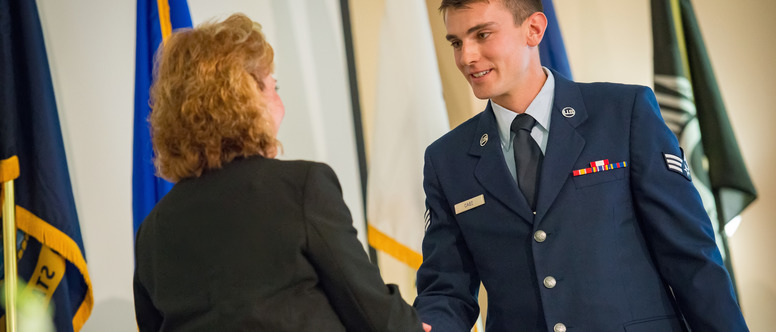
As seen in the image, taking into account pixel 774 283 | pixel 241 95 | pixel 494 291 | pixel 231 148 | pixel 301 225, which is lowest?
pixel 774 283

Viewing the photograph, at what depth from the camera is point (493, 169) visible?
1905 millimetres

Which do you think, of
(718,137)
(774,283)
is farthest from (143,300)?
(774,283)

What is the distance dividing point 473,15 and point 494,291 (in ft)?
2.58

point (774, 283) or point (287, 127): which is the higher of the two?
point (287, 127)

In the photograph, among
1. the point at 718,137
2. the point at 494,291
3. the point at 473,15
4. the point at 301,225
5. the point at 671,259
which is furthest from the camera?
the point at 718,137

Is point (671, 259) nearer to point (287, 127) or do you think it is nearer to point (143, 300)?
point (143, 300)

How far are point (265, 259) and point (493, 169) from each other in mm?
805

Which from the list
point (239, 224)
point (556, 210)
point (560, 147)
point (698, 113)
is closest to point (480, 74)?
point (560, 147)

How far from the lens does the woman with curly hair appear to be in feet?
4.28

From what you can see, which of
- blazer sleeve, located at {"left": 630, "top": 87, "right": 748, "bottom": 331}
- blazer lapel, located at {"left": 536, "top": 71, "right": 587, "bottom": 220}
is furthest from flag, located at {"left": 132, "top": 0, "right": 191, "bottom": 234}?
blazer sleeve, located at {"left": 630, "top": 87, "right": 748, "bottom": 331}

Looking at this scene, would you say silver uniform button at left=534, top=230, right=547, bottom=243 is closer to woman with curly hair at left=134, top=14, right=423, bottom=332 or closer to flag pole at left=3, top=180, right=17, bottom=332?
woman with curly hair at left=134, top=14, right=423, bottom=332

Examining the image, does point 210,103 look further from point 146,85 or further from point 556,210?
point 146,85

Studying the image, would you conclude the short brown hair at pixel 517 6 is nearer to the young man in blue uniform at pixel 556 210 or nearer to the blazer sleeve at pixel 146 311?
the young man in blue uniform at pixel 556 210

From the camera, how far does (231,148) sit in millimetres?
1424
